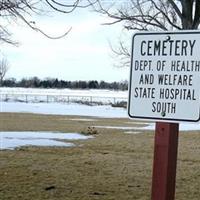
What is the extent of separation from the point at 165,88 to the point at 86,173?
8569mm

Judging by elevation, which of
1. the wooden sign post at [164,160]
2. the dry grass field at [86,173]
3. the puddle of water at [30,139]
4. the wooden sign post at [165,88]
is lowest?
the puddle of water at [30,139]

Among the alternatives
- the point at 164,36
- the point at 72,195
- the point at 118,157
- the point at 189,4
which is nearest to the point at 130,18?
the point at 118,157

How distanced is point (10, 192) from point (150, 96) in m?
6.23

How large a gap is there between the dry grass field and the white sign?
5622 mm

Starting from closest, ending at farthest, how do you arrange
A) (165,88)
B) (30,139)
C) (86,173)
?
(165,88) → (86,173) → (30,139)

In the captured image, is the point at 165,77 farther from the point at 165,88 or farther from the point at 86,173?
the point at 86,173

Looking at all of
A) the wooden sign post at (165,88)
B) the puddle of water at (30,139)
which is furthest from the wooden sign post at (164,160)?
the puddle of water at (30,139)

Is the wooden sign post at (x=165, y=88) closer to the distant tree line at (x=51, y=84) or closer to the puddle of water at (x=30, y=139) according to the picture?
the puddle of water at (x=30, y=139)

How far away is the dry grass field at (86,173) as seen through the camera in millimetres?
8805

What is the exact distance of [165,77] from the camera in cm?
288

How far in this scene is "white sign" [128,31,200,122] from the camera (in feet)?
9.18

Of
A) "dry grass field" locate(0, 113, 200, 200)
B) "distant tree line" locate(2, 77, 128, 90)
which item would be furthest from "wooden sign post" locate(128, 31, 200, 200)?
"distant tree line" locate(2, 77, 128, 90)

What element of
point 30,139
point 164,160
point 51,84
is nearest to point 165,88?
point 164,160

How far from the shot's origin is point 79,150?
16.7 m
